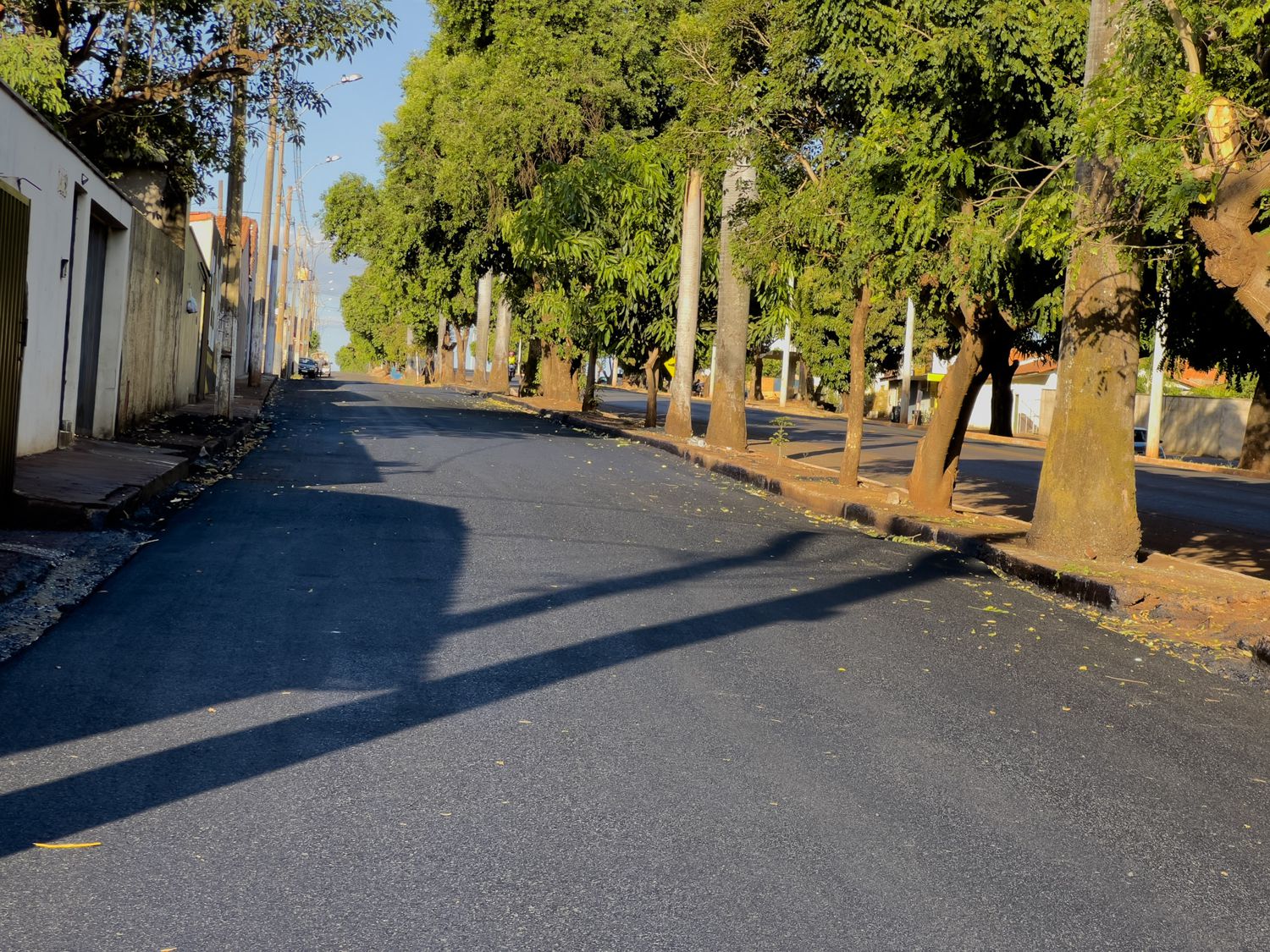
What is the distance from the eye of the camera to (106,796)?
4770 mm

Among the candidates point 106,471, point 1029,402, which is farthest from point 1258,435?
point 106,471

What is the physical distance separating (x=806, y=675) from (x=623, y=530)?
5.59m

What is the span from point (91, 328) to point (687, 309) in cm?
1209

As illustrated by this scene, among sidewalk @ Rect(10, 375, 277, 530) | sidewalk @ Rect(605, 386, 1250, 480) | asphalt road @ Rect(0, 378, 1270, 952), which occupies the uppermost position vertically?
sidewalk @ Rect(605, 386, 1250, 480)

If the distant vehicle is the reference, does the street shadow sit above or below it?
below

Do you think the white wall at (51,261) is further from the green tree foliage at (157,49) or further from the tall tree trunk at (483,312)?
the tall tree trunk at (483,312)

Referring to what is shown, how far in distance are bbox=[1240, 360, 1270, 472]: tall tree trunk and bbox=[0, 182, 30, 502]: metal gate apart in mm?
30927

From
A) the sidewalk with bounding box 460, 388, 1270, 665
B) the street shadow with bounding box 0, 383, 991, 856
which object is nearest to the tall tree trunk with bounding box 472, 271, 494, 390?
the sidewalk with bounding box 460, 388, 1270, 665

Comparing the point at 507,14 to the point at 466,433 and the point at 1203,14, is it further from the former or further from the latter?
the point at 1203,14

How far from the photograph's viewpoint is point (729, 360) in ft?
84.8

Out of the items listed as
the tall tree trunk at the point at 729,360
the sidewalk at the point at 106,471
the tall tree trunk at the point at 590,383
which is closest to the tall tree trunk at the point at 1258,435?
the tall tree trunk at the point at 729,360

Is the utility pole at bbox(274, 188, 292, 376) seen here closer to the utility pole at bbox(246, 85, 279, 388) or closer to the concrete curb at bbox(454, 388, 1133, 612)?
→ the utility pole at bbox(246, 85, 279, 388)

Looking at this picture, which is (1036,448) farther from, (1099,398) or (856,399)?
(1099,398)

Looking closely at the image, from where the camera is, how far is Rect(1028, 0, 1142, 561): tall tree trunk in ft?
41.0
